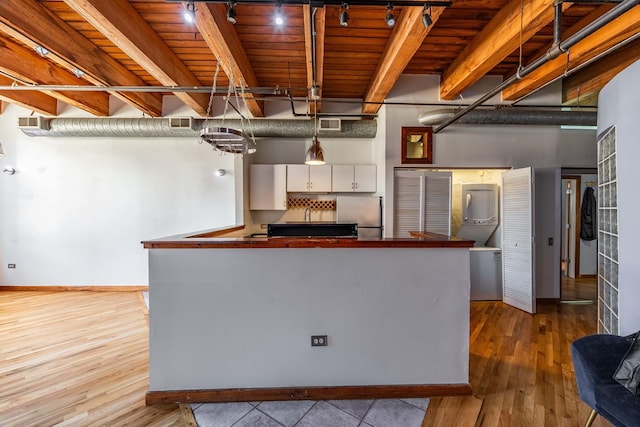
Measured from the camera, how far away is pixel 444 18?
2545mm

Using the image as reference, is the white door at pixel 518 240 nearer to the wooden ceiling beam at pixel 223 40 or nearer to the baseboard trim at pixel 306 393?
the baseboard trim at pixel 306 393

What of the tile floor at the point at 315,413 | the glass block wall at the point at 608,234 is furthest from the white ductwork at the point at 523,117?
the tile floor at the point at 315,413

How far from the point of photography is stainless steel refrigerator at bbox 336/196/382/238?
4113 millimetres

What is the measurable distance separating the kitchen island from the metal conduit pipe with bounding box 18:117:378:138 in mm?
2758

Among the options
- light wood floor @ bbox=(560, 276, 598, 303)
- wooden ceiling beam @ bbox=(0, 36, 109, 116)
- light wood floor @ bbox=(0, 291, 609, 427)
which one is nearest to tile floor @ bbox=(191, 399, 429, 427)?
light wood floor @ bbox=(0, 291, 609, 427)

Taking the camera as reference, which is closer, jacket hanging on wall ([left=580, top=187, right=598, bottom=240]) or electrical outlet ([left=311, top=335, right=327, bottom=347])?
electrical outlet ([left=311, top=335, right=327, bottom=347])

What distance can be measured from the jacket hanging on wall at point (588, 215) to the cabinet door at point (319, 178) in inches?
180

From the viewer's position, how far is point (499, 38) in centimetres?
247

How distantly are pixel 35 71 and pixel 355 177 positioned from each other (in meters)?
4.32

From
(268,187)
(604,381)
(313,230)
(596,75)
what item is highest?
(596,75)

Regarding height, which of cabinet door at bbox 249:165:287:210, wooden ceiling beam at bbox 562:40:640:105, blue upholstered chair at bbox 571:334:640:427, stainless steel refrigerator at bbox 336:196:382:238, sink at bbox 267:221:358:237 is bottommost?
blue upholstered chair at bbox 571:334:640:427

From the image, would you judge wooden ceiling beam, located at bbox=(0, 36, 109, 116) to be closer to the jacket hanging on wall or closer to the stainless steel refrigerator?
the stainless steel refrigerator

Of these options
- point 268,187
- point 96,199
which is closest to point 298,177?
point 268,187

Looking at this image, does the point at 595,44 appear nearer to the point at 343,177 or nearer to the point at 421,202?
the point at 421,202
